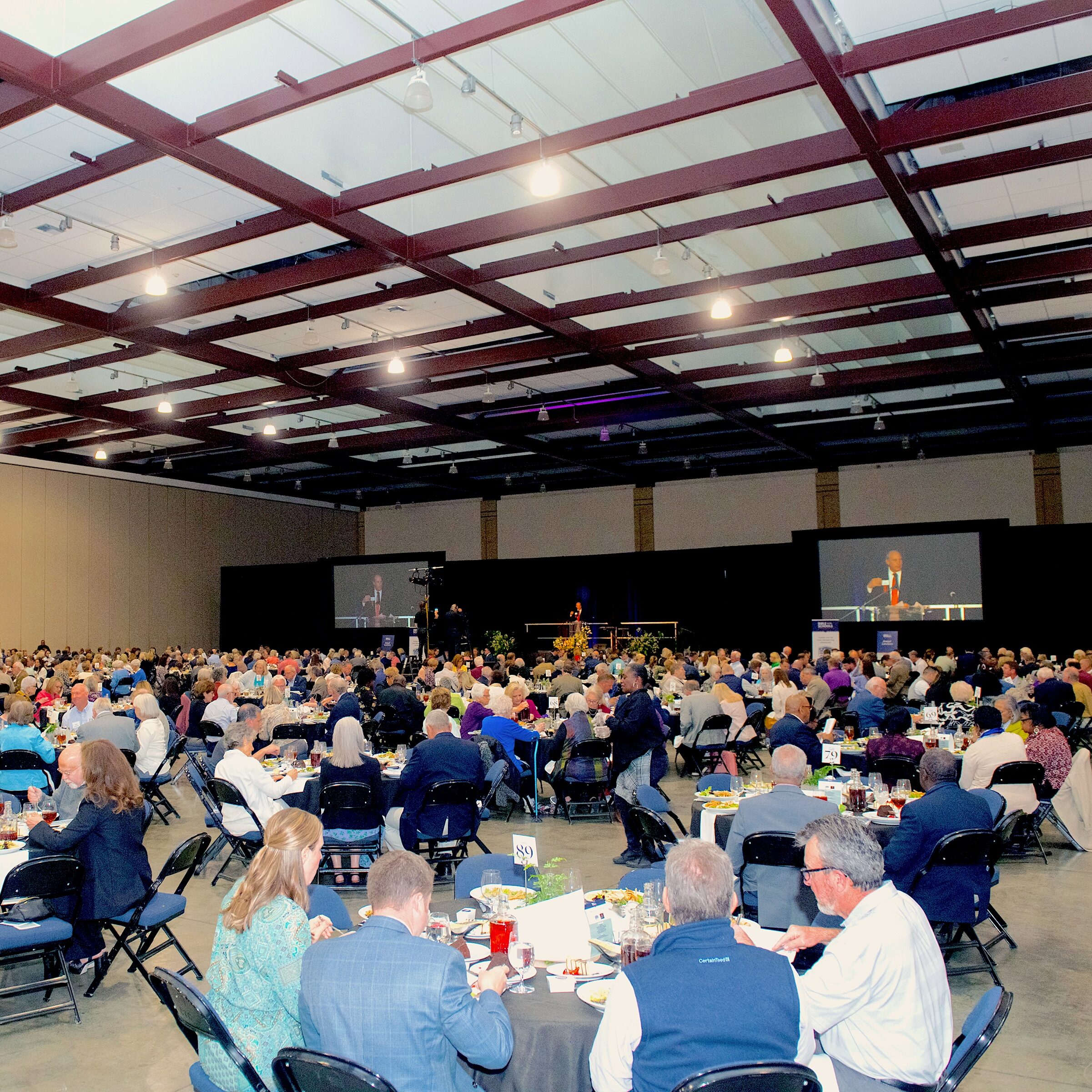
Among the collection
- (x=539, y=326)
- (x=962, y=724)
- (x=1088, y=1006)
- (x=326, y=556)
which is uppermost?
(x=539, y=326)

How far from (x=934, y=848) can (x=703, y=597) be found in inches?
727

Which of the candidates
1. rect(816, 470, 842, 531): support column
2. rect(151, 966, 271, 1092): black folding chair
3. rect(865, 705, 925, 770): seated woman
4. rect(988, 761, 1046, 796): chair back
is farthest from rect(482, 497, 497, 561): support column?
rect(151, 966, 271, 1092): black folding chair

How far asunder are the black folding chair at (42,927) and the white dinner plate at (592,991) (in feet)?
9.03

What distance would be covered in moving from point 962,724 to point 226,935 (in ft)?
28.4

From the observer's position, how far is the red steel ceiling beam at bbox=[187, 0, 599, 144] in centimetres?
545

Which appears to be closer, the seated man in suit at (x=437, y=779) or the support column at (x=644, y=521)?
the seated man in suit at (x=437, y=779)

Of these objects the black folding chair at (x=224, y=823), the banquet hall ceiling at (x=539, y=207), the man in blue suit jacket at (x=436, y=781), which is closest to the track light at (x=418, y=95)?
the banquet hall ceiling at (x=539, y=207)

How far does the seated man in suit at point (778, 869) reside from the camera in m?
4.64

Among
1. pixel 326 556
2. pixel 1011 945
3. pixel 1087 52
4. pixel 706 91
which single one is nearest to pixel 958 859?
pixel 1011 945

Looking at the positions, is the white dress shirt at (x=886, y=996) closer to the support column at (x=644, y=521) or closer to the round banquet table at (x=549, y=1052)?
the round banquet table at (x=549, y=1052)

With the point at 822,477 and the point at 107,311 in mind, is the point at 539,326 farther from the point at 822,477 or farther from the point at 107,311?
→ the point at 822,477

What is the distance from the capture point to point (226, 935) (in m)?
2.96

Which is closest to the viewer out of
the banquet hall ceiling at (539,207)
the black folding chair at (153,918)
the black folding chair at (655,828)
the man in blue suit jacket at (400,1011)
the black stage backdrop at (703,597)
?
the man in blue suit jacket at (400,1011)

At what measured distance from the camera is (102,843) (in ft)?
15.8
